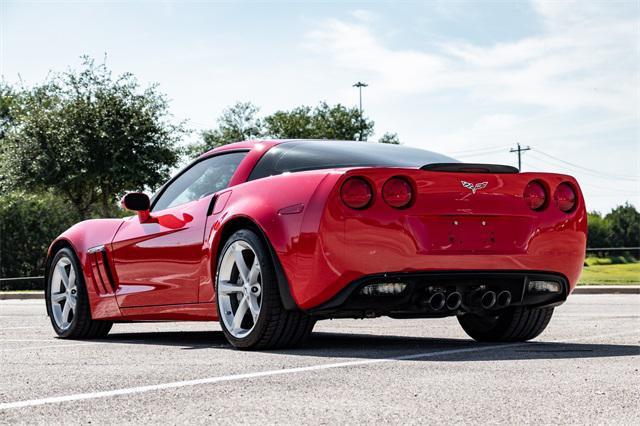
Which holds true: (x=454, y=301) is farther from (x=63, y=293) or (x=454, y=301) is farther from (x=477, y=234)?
(x=63, y=293)

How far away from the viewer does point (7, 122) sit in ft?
199

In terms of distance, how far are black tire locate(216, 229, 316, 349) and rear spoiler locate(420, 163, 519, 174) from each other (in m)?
1.10

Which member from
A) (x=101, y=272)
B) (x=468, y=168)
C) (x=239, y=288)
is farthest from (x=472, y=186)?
Answer: (x=101, y=272)

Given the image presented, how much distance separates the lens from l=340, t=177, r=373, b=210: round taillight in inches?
232

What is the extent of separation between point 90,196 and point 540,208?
33591mm

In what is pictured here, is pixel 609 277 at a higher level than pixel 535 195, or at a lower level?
lower

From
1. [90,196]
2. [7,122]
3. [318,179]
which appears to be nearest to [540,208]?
[318,179]

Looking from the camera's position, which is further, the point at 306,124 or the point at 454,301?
the point at 306,124

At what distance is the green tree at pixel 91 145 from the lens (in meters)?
35.9

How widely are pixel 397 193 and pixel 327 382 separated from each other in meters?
Answer: 1.59

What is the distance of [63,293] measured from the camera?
8.45m

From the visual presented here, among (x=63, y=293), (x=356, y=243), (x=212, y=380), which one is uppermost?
(x=356, y=243)

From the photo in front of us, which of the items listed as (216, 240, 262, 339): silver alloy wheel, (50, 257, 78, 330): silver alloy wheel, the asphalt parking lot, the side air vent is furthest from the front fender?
(216, 240, 262, 339): silver alloy wheel

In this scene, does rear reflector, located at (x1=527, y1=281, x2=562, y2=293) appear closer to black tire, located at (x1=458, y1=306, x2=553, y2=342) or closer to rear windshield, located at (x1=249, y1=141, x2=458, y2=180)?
black tire, located at (x1=458, y1=306, x2=553, y2=342)
